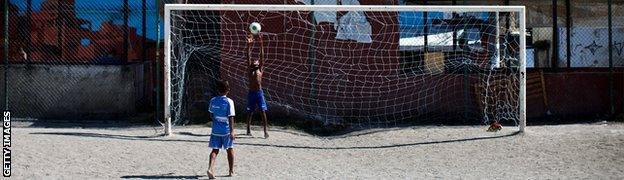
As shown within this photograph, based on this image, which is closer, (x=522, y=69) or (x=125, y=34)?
(x=522, y=69)

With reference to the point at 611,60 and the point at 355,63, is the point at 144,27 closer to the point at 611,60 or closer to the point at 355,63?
the point at 355,63

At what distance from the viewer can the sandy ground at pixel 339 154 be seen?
37.4 feet

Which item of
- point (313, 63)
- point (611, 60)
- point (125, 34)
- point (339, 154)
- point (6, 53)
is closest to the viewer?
point (339, 154)

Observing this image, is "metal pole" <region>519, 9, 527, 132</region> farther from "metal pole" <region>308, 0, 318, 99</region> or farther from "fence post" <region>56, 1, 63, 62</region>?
"fence post" <region>56, 1, 63, 62</region>

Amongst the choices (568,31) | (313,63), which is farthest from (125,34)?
(568,31)

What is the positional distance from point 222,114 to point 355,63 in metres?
6.32

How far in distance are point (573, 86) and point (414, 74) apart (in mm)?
3040

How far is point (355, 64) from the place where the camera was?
55.2 feet

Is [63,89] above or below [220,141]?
above

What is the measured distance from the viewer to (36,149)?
41.3ft

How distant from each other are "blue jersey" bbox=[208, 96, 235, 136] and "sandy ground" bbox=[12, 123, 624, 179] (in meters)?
0.68

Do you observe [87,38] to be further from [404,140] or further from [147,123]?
[404,140]

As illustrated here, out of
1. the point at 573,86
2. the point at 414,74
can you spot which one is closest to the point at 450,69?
the point at 414,74

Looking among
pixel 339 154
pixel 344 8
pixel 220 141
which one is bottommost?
pixel 339 154
